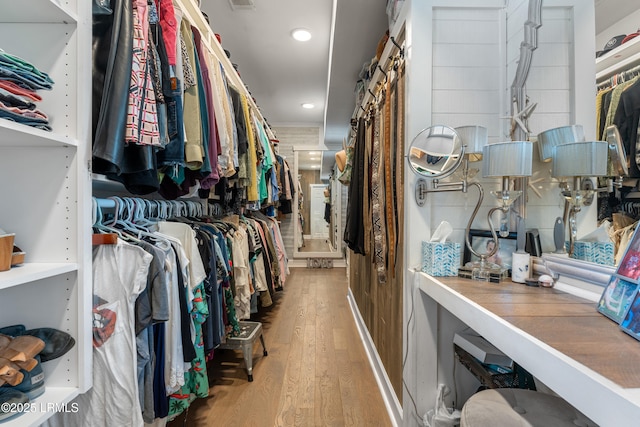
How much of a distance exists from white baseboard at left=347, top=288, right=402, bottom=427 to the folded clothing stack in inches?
73.2

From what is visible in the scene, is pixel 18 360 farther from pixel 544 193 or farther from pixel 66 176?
pixel 544 193

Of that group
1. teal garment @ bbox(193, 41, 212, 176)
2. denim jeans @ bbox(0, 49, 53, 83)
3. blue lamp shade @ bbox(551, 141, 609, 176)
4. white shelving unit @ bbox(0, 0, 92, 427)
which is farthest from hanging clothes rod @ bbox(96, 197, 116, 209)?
blue lamp shade @ bbox(551, 141, 609, 176)

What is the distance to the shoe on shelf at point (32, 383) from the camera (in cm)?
77

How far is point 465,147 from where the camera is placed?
1.24 metres

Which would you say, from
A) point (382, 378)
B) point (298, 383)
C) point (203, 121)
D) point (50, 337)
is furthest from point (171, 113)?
point (382, 378)

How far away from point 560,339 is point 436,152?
82 centimetres

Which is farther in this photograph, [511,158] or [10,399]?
[511,158]

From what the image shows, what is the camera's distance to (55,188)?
87 cm

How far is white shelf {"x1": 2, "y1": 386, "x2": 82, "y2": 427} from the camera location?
71 cm

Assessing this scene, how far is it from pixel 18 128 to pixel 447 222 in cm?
148

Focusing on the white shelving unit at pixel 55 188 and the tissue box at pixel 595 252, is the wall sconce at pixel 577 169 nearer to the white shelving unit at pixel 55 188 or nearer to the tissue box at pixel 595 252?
the tissue box at pixel 595 252

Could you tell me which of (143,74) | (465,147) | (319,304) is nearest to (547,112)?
(465,147)

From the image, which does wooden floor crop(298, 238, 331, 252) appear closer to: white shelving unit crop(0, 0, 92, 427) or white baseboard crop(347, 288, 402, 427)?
white baseboard crop(347, 288, 402, 427)

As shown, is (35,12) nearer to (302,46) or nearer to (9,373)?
(9,373)
